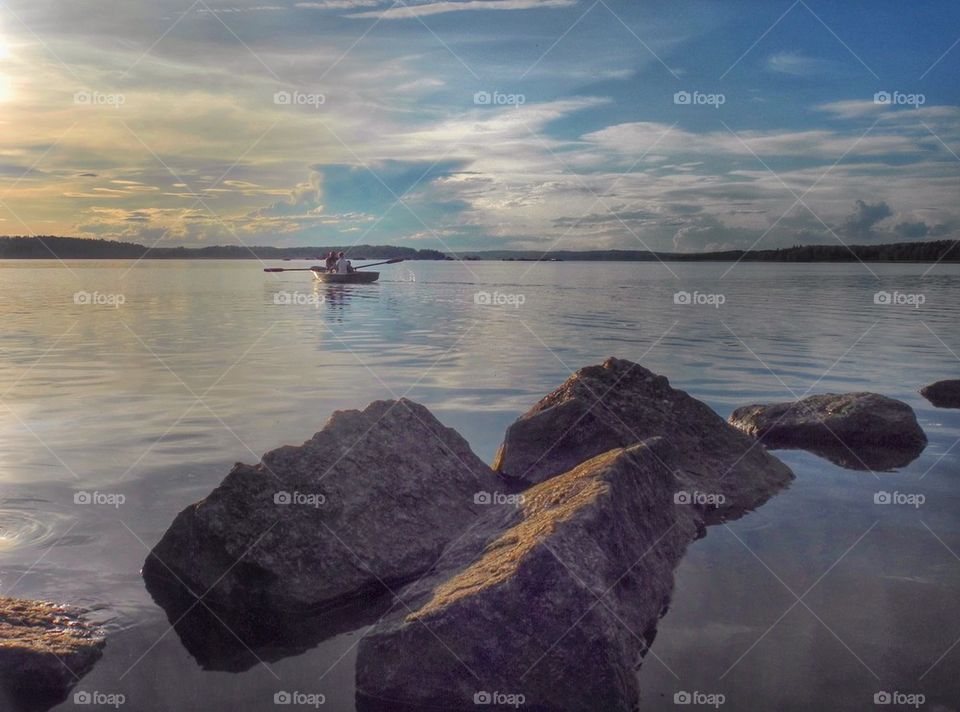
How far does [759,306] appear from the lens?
38781 millimetres

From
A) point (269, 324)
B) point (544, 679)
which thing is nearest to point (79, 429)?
point (544, 679)

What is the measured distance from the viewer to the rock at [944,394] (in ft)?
48.9

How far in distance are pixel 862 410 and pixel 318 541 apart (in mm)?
7889

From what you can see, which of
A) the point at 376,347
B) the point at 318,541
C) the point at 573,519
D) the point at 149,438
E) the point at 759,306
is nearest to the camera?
the point at 573,519

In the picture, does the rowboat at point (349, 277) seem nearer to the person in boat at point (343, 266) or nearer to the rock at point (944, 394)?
the person in boat at point (343, 266)

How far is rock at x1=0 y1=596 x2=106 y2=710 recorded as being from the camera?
5316 millimetres

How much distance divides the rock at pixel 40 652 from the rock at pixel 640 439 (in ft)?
14.7

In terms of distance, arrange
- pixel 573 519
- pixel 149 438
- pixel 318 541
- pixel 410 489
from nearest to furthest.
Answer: pixel 573 519 → pixel 318 541 → pixel 410 489 → pixel 149 438

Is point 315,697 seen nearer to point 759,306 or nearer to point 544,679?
point 544,679

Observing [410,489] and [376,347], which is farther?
[376,347]

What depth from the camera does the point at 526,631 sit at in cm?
530

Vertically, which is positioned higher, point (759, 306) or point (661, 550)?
point (759, 306)

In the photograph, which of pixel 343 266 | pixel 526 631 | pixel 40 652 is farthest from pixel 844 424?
pixel 343 266

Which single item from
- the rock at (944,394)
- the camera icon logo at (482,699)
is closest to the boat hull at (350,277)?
the rock at (944,394)
